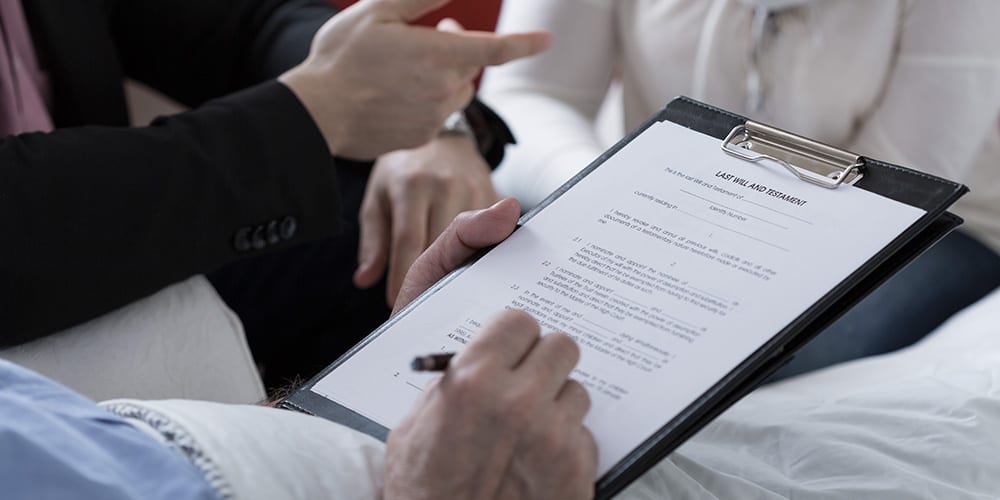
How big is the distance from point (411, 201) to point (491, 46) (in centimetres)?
18

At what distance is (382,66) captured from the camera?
0.91m

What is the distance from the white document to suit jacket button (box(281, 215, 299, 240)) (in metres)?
0.30

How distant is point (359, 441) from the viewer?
0.53 m

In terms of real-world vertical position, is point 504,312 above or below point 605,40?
above

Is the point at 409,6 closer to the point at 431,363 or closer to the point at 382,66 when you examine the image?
the point at 382,66

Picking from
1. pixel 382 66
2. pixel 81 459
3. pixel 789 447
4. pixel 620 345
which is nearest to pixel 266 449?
pixel 81 459

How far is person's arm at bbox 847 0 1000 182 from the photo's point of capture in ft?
3.59

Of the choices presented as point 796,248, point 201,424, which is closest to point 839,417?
point 796,248

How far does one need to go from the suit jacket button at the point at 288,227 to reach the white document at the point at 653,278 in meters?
0.30

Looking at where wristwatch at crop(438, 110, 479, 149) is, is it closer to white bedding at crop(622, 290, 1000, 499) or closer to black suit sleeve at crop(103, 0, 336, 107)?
black suit sleeve at crop(103, 0, 336, 107)

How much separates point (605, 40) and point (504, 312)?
847 mm

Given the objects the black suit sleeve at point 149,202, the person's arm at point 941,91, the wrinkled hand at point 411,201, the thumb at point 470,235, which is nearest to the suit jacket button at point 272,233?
the black suit sleeve at point 149,202

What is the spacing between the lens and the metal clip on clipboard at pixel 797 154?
0.60m

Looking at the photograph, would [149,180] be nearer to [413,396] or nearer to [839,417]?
[413,396]
